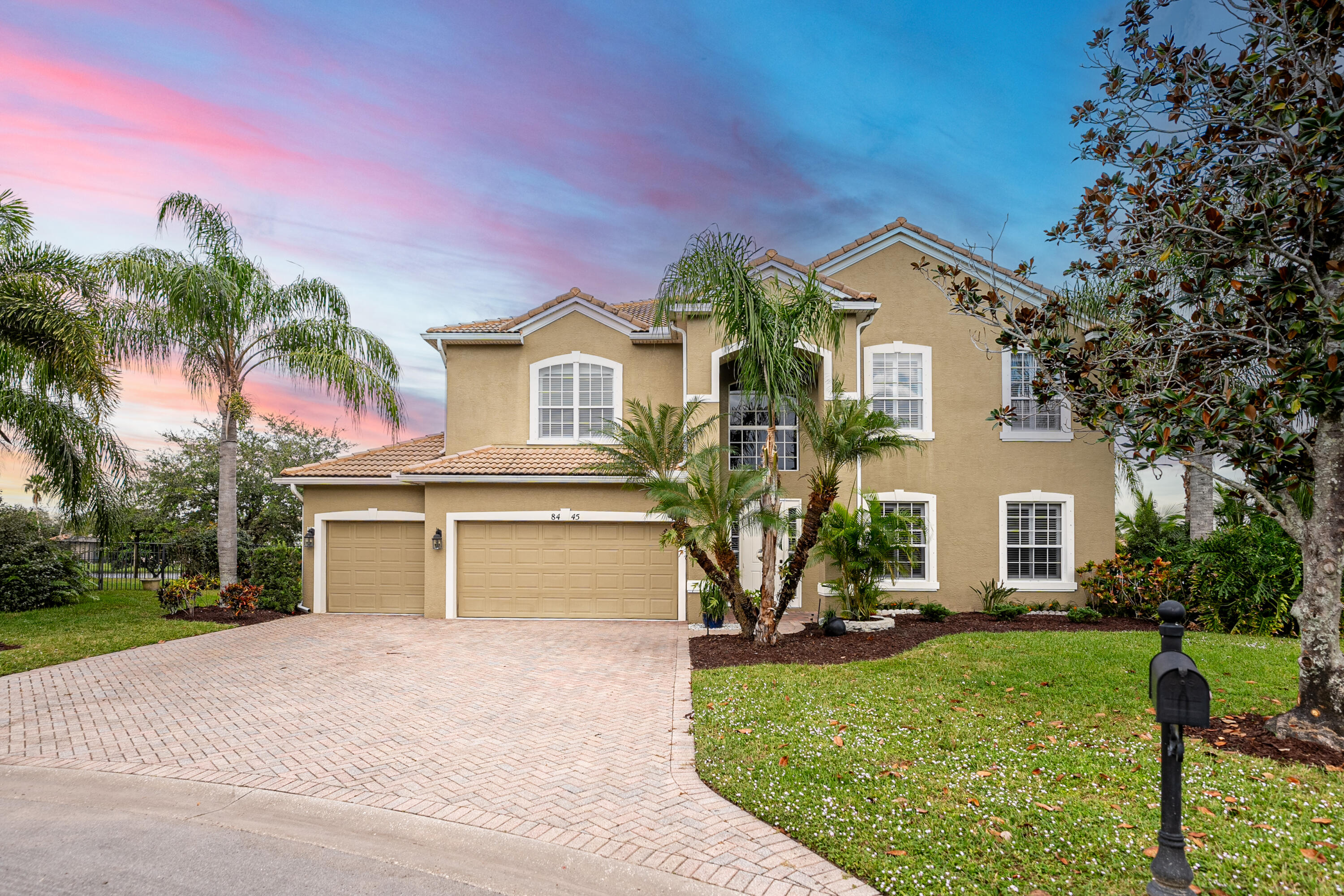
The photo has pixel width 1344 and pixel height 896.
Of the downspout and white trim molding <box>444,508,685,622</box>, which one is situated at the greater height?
the downspout

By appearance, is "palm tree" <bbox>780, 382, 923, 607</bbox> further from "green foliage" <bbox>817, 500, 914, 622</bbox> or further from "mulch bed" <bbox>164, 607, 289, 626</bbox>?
"mulch bed" <bbox>164, 607, 289, 626</bbox>

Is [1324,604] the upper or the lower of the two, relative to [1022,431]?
lower

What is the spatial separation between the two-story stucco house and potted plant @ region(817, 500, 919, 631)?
5.47 ft

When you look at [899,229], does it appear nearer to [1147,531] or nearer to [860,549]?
[860,549]

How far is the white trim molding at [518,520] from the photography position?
1479 centimetres

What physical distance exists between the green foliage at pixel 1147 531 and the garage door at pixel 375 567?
631 inches

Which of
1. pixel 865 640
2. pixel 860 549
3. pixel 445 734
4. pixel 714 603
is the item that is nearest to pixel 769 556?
pixel 714 603

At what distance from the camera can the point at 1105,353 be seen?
7.04 m

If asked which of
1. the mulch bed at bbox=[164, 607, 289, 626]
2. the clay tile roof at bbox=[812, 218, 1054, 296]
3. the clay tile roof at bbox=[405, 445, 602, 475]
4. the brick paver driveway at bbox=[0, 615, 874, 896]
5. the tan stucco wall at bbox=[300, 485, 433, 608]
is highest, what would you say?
the clay tile roof at bbox=[812, 218, 1054, 296]

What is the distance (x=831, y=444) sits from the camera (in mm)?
10883

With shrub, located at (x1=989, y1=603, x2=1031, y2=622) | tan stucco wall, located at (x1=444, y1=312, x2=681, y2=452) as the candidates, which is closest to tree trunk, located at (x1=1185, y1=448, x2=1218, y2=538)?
shrub, located at (x1=989, y1=603, x2=1031, y2=622)

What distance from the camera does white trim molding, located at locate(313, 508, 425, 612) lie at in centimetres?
1584

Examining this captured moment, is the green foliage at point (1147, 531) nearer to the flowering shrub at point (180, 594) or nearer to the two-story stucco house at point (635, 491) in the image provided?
the two-story stucco house at point (635, 491)

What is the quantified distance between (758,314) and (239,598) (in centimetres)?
1280
